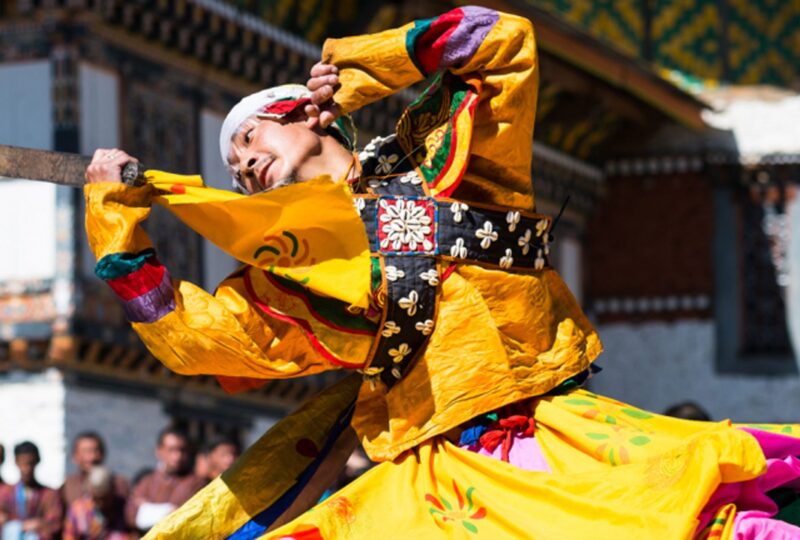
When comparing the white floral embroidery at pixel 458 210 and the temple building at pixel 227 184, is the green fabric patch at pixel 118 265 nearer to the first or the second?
the white floral embroidery at pixel 458 210

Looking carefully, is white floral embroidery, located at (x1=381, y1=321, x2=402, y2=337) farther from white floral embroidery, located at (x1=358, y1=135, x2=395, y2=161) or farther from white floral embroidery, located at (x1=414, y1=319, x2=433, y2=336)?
white floral embroidery, located at (x1=358, y1=135, x2=395, y2=161)

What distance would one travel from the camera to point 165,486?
10.3 m

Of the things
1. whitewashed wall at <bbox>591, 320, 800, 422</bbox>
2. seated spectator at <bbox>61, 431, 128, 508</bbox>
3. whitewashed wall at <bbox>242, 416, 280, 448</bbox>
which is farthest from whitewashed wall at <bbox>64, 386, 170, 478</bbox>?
whitewashed wall at <bbox>591, 320, 800, 422</bbox>

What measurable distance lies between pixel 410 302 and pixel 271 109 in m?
0.64

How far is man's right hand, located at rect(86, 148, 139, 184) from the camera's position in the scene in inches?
200

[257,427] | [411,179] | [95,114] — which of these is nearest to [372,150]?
[411,179]

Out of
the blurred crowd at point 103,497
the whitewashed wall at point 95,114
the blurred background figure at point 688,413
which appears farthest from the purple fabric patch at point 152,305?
the whitewashed wall at point 95,114

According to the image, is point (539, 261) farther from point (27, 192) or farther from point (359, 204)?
point (27, 192)

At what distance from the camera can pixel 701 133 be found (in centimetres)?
1938

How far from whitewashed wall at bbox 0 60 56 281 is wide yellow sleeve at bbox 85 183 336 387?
24.4 feet

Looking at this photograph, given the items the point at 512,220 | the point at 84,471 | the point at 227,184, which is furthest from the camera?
the point at 227,184

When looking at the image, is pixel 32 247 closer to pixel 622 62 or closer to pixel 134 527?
pixel 134 527

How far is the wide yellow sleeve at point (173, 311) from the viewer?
5.03 meters

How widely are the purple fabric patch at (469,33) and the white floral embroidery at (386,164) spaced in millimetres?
320
